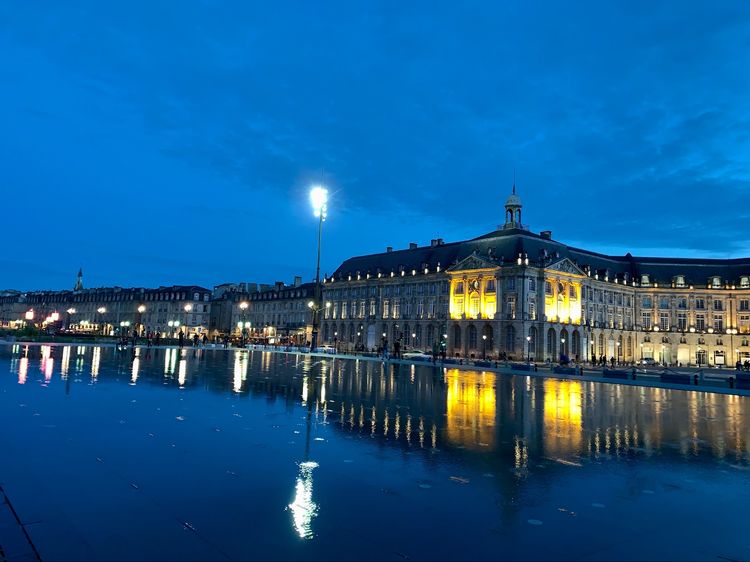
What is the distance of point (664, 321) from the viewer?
105312mm

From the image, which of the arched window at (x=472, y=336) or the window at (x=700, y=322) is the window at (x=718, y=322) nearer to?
the window at (x=700, y=322)

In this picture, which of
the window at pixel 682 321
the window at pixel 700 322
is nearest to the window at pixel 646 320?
the window at pixel 682 321

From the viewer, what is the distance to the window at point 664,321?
105 m

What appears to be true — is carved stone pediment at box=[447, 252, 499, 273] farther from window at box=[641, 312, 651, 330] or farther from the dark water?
the dark water

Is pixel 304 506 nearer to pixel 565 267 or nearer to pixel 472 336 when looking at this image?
pixel 472 336

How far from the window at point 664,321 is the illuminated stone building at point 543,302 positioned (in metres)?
0.18

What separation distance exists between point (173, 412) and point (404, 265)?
95.1 m

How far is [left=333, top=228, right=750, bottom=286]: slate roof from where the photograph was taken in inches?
3565

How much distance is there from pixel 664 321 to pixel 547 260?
33.8 metres

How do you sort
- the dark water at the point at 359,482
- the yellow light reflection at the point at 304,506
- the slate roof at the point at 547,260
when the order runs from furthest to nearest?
1. the slate roof at the point at 547,260
2. the yellow light reflection at the point at 304,506
3. the dark water at the point at 359,482

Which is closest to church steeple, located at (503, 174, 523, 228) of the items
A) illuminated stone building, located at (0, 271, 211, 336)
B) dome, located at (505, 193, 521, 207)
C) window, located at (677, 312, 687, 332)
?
dome, located at (505, 193, 521, 207)

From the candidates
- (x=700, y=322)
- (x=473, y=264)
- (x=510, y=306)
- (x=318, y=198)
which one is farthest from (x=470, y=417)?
(x=700, y=322)

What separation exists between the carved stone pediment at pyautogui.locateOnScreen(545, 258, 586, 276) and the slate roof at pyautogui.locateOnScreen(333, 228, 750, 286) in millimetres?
1001

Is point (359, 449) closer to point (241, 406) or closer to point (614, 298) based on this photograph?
point (241, 406)
